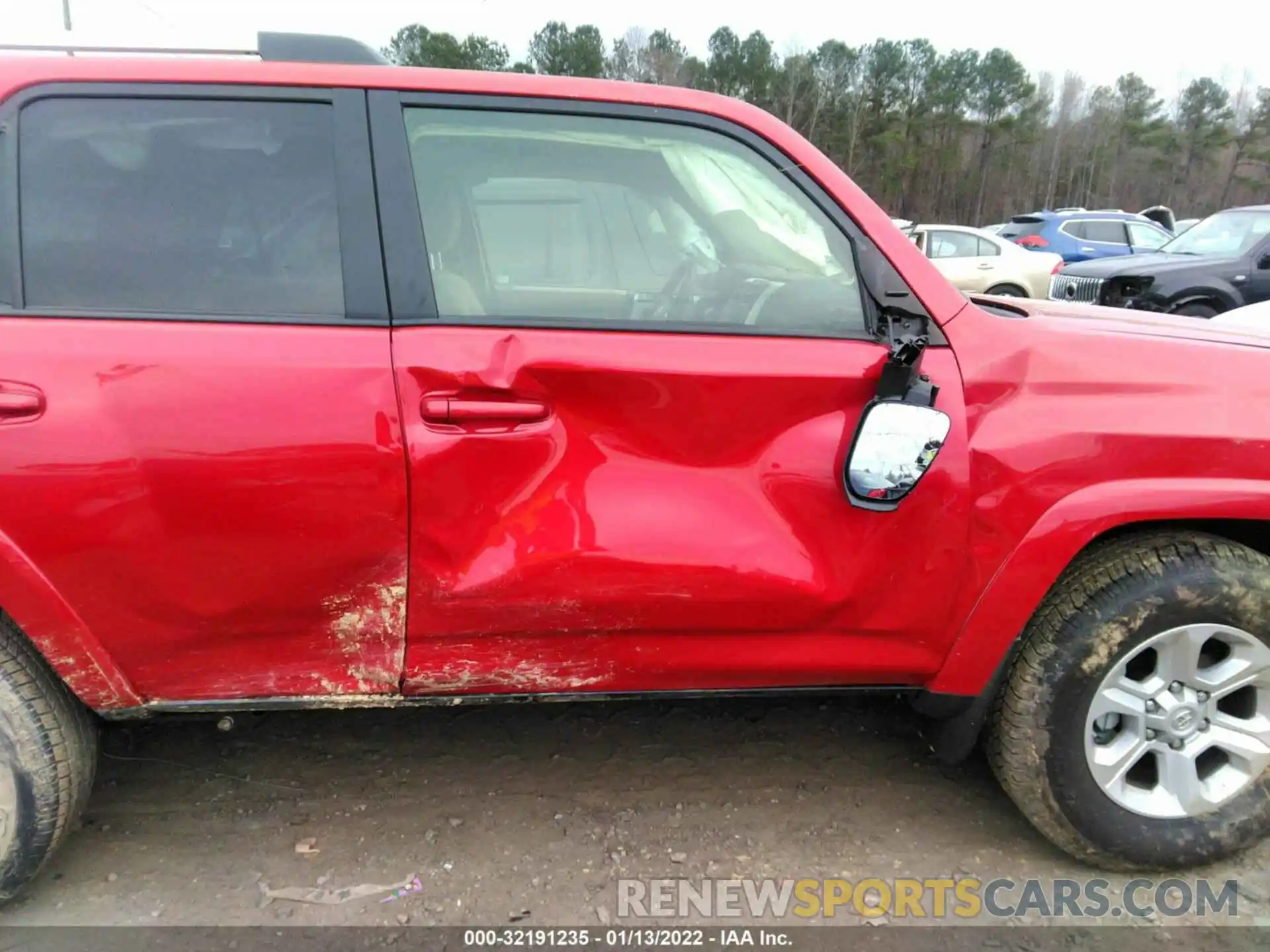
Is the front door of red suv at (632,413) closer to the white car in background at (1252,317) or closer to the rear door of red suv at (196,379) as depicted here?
the rear door of red suv at (196,379)

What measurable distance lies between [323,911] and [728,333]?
1.73 metres

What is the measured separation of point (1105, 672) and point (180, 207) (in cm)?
242

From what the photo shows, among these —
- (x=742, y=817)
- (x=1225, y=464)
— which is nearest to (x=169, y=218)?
(x=742, y=817)

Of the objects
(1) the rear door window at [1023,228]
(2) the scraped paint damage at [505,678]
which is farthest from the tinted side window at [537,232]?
(1) the rear door window at [1023,228]

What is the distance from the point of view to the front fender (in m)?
1.98

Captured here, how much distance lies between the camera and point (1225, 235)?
930 centimetres

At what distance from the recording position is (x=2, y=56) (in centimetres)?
186

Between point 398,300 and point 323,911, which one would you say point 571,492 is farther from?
point 323,911

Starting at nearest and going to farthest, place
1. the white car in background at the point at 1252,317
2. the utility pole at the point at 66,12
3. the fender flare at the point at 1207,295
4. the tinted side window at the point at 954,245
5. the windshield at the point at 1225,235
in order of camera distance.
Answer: the utility pole at the point at 66,12 < the white car in background at the point at 1252,317 < the fender flare at the point at 1207,295 < the windshield at the point at 1225,235 < the tinted side window at the point at 954,245

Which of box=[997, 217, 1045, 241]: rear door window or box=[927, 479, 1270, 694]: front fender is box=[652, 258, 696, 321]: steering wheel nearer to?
box=[927, 479, 1270, 694]: front fender

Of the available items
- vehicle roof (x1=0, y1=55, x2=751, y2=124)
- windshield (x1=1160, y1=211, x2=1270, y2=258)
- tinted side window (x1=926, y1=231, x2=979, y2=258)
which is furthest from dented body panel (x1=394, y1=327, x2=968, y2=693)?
tinted side window (x1=926, y1=231, x2=979, y2=258)

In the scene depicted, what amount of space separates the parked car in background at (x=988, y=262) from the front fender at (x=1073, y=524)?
11.0 meters

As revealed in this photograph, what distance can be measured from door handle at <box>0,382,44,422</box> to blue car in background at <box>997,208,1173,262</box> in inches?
674

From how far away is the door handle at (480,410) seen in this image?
5.99 feet
